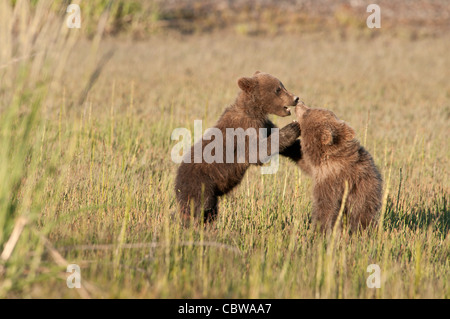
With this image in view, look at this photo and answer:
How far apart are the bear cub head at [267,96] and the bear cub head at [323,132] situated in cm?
38

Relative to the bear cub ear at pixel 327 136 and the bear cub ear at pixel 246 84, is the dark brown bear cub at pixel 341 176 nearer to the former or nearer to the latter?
the bear cub ear at pixel 327 136

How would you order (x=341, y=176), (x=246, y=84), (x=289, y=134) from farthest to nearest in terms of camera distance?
(x=246, y=84) → (x=289, y=134) → (x=341, y=176)

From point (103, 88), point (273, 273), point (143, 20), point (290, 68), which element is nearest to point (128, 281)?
point (273, 273)

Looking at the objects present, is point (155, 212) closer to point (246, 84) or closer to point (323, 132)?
point (246, 84)

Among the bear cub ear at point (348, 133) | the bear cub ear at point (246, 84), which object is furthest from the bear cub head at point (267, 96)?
the bear cub ear at point (348, 133)

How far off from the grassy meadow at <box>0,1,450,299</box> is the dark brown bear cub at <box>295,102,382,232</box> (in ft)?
0.85

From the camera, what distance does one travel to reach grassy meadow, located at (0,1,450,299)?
13.3 ft

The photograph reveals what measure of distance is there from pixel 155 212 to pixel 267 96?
1681mm

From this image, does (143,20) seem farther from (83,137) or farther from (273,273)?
(273,273)

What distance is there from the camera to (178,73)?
602 inches

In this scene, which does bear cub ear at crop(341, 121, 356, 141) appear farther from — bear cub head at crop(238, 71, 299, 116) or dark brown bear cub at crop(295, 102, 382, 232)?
bear cub head at crop(238, 71, 299, 116)

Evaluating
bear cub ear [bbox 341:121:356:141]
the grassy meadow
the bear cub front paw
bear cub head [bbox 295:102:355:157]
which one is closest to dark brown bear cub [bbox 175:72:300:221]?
the bear cub front paw

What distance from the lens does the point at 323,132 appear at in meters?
5.81

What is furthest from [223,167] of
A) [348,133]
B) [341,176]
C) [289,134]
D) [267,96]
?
[348,133]
